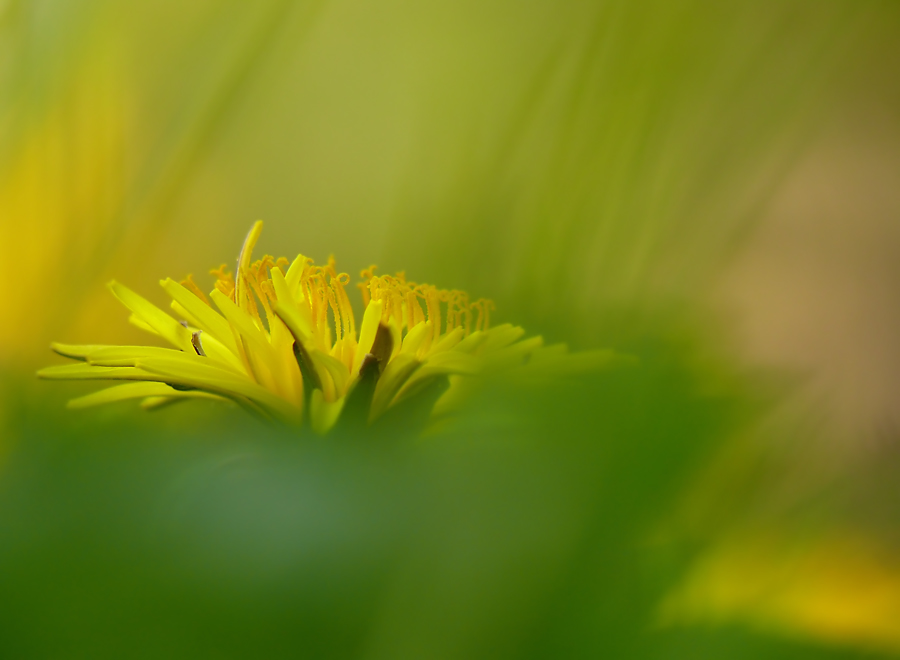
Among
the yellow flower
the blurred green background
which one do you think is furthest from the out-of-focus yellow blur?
the yellow flower

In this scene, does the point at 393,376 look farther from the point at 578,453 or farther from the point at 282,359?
the point at 578,453

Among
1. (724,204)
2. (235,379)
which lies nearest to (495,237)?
(724,204)

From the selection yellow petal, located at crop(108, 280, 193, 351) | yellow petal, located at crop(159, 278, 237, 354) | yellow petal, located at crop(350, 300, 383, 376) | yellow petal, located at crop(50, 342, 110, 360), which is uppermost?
yellow petal, located at crop(350, 300, 383, 376)

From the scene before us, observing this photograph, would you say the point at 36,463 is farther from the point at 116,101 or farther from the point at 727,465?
the point at 116,101

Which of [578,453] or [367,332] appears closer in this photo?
[578,453]

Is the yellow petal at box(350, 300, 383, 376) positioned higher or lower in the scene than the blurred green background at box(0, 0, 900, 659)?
higher

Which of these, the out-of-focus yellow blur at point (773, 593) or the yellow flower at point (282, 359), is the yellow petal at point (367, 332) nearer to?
the yellow flower at point (282, 359)

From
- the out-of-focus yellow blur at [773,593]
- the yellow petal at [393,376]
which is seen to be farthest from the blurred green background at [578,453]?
the yellow petal at [393,376]

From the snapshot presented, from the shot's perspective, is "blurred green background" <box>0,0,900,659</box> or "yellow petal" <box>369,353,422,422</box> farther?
"yellow petal" <box>369,353,422,422</box>

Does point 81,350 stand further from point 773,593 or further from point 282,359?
point 773,593

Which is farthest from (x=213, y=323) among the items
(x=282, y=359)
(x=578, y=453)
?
(x=578, y=453)

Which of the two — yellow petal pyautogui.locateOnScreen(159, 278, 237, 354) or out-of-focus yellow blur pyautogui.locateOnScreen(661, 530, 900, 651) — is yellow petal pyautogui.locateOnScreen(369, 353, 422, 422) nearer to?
yellow petal pyautogui.locateOnScreen(159, 278, 237, 354)
